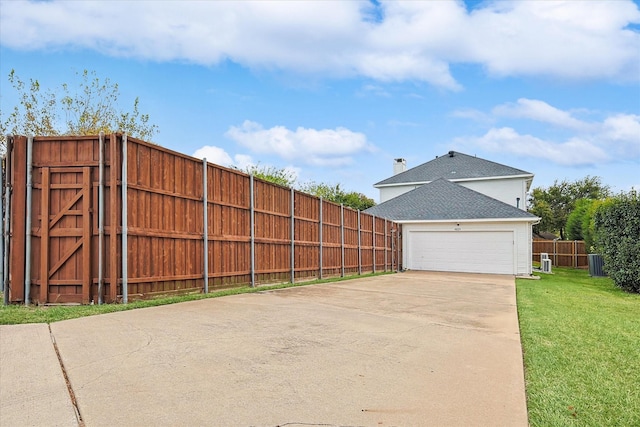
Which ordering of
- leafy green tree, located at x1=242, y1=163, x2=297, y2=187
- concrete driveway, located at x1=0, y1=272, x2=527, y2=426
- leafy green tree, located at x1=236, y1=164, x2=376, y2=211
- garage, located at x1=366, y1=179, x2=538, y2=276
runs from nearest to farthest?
concrete driveway, located at x1=0, y1=272, x2=527, y2=426 < garage, located at x1=366, y1=179, x2=538, y2=276 < leafy green tree, located at x1=242, y1=163, x2=297, y2=187 < leafy green tree, located at x1=236, y1=164, x2=376, y2=211

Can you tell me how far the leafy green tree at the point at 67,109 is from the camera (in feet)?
43.5

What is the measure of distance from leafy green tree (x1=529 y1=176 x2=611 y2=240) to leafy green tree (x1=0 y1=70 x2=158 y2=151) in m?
38.8

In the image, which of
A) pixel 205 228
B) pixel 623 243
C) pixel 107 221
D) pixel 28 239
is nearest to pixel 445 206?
pixel 623 243

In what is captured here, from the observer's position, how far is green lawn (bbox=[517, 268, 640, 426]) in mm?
2457

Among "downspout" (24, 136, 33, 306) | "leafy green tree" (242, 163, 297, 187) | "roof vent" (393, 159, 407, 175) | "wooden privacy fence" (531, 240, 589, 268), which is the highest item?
"roof vent" (393, 159, 407, 175)

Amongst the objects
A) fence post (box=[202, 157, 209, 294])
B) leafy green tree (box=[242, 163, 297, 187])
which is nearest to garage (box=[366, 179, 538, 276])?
leafy green tree (box=[242, 163, 297, 187])

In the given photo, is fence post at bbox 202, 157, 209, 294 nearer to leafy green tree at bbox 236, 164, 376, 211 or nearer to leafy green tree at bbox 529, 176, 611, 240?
leafy green tree at bbox 236, 164, 376, 211

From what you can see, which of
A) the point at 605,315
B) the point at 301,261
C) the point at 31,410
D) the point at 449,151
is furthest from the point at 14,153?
the point at 449,151

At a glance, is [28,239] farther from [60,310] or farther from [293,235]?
[293,235]

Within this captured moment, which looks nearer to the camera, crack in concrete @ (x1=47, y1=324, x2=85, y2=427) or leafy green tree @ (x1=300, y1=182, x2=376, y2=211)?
crack in concrete @ (x1=47, y1=324, x2=85, y2=427)

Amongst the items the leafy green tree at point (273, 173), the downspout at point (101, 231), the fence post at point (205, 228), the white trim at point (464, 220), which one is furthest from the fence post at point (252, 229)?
the leafy green tree at point (273, 173)

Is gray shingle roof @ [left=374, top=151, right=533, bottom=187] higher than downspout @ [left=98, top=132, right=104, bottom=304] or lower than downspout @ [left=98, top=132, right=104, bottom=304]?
higher

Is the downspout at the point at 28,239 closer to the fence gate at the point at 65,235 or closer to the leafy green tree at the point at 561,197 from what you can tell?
the fence gate at the point at 65,235

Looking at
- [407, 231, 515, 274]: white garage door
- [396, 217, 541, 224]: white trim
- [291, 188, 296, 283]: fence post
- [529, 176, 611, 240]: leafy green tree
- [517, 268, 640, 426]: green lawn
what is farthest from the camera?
[529, 176, 611, 240]: leafy green tree
